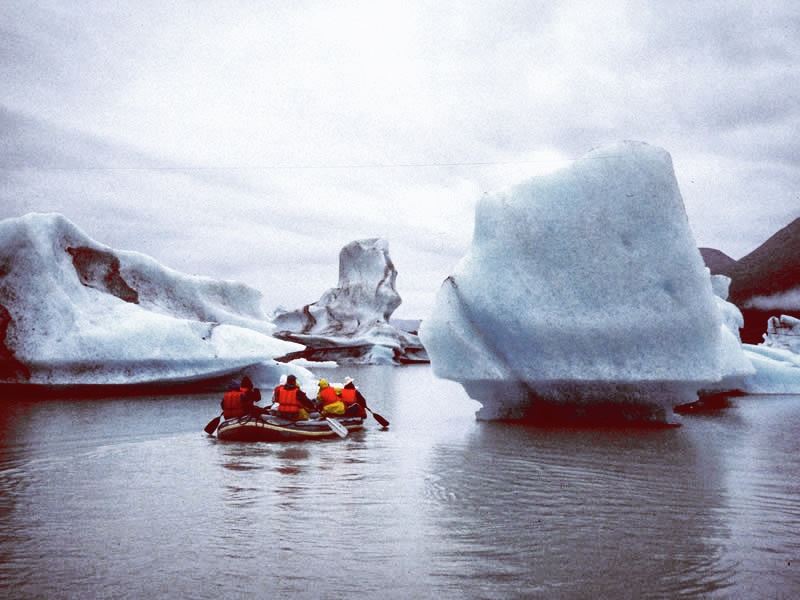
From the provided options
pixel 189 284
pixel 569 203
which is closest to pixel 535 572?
pixel 569 203

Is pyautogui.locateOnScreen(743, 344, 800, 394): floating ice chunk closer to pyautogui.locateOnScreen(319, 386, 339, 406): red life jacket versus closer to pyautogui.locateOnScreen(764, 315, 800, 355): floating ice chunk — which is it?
pyautogui.locateOnScreen(764, 315, 800, 355): floating ice chunk

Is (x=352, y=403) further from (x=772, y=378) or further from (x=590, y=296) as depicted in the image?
(x=772, y=378)

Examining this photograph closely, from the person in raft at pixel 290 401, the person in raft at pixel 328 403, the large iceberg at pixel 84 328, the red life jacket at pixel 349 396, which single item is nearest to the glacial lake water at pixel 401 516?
the person in raft at pixel 290 401

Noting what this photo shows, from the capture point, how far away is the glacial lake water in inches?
165

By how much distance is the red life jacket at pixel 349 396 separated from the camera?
461 inches

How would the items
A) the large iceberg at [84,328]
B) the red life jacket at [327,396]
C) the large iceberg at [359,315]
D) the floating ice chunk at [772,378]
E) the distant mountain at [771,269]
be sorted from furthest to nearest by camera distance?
the distant mountain at [771,269] < the large iceberg at [359,315] < the floating ice chunk at [772,378] < the large iceberg at [84,328] < the red life jacket at [327,396]

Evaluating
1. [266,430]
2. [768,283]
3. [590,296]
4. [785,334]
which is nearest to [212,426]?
[266,430]

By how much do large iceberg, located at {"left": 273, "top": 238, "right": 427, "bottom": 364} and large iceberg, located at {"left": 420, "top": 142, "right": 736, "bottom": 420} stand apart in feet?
96.5

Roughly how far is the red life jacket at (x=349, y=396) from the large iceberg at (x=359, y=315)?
94.3ft

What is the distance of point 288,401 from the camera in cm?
1033

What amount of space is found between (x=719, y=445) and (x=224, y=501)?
682cm

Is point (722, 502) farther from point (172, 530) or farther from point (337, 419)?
point (337, 419)

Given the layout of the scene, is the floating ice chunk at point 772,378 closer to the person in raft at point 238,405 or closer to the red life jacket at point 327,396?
the red life jacket at point 327,396

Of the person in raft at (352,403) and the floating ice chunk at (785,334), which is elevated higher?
the floating ice chunk at (785,334)
